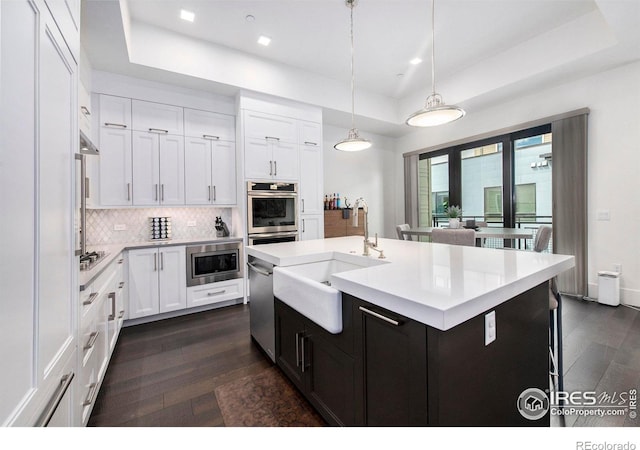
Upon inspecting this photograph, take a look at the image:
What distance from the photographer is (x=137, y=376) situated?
85.4 inches

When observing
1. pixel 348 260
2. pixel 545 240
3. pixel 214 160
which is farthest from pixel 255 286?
pixel 545 240

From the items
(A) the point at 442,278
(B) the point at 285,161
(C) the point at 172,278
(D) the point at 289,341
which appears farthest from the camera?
(B) the point at 285,161

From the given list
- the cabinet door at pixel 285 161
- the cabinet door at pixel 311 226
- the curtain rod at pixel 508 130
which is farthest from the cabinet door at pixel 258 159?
the curtain rod at pixel 508 130

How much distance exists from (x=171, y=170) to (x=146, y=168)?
0.88 feet

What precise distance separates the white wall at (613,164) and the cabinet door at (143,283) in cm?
532

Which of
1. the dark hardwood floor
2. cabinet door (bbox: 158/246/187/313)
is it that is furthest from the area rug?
cabinet door (bbox: 158/246/187/313)

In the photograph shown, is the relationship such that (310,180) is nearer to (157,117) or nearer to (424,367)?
(157,117)

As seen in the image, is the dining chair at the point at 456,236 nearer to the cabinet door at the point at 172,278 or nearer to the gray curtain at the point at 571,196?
the gray curtain at the point at 571,196

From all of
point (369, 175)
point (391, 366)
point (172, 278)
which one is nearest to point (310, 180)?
point (369, 175)

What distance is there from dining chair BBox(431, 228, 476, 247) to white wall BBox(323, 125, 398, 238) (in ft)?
8.43

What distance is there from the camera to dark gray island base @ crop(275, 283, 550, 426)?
1.01m

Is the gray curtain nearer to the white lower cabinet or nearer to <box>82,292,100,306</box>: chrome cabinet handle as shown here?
the white lower cabinet

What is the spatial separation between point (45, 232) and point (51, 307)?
275 mm

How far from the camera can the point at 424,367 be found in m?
1.00
